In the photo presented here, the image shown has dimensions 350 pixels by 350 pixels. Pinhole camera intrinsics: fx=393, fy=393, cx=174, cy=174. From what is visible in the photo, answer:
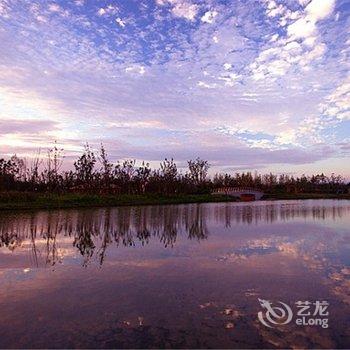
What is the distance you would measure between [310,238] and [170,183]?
3380 cm

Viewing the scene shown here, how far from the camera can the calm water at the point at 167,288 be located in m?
4.41

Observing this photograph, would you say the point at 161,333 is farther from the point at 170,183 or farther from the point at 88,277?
the point at 170,183

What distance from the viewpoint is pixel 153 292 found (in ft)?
20.4

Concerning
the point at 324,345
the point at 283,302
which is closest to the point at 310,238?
the point at 283,302
